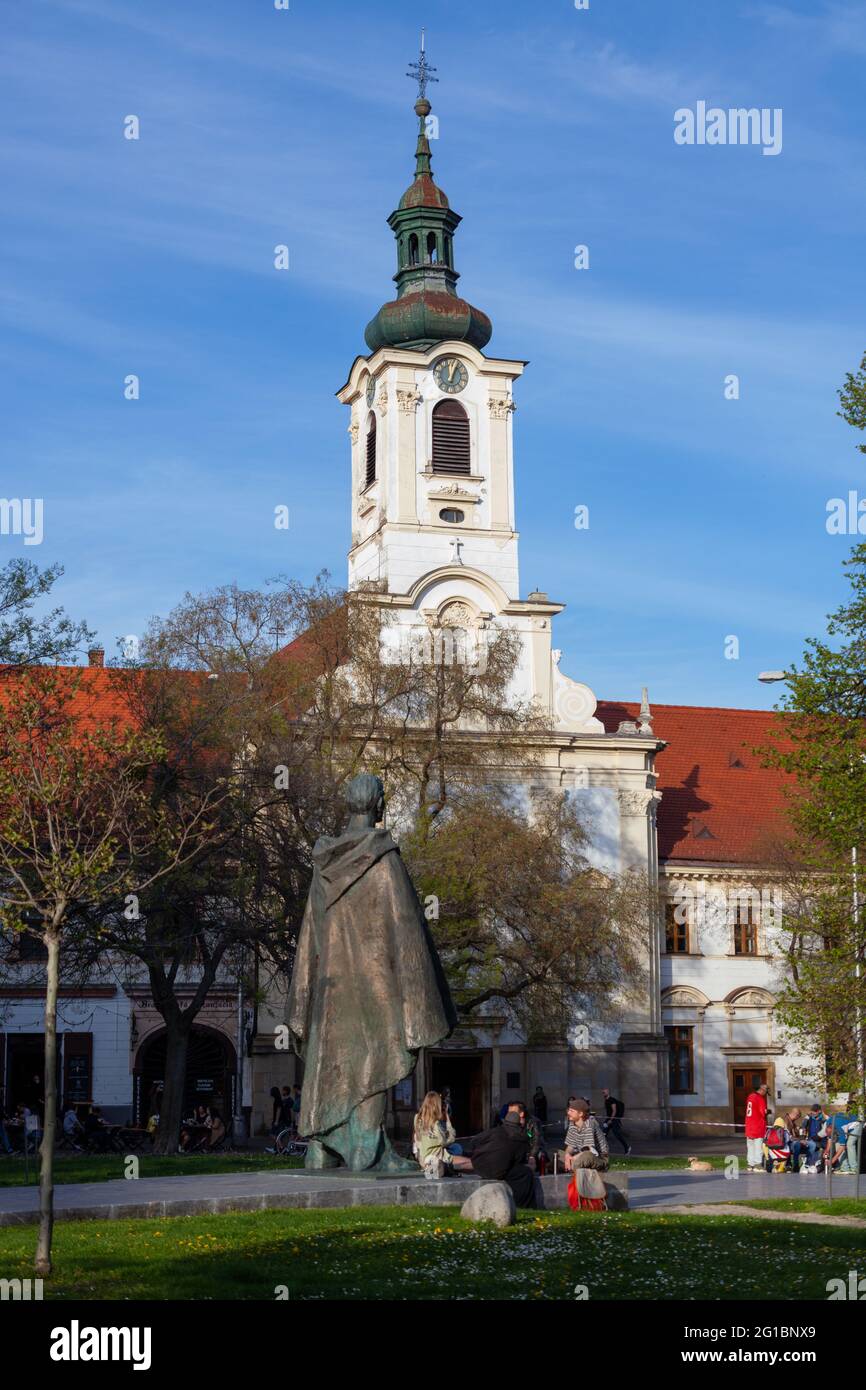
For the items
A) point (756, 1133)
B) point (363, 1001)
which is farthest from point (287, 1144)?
point (363, 1001)

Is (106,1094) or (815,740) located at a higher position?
(815,740)

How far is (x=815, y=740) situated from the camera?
27547mm

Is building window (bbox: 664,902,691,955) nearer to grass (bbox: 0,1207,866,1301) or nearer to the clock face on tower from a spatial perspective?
the clock face on tower

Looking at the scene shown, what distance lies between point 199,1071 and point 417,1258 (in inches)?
1618

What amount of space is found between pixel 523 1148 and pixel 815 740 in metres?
12.4

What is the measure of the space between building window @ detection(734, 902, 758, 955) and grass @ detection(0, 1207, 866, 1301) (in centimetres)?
4372

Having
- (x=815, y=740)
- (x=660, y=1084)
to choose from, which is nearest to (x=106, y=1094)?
(x=660, y=1084)

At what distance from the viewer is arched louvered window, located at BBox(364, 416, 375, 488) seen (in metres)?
58.9

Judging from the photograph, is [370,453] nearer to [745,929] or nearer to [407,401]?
[407,401]

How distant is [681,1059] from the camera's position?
56438mm

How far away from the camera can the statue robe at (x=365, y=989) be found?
14.9m

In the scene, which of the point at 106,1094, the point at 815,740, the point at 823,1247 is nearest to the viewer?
the point at 823,1247
